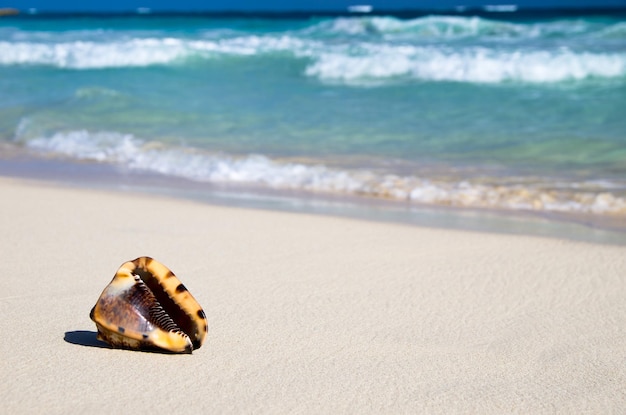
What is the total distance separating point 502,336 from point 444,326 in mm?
205

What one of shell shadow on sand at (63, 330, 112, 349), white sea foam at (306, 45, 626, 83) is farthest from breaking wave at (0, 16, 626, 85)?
shell shadow on sand at (63, 330, 112, 349)

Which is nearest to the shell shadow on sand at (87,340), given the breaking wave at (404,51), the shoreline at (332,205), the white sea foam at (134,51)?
the shoreline at (332,205)

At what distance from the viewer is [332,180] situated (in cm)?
576

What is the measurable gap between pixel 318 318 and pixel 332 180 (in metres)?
2.95

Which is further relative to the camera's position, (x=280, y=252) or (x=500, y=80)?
(x=500, y=80)

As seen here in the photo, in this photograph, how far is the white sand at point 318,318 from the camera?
2238 millimetres

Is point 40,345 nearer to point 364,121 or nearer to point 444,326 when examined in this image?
point 444,326

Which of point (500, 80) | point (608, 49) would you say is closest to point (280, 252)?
point (500, 80)

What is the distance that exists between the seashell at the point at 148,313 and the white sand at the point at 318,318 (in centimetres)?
6

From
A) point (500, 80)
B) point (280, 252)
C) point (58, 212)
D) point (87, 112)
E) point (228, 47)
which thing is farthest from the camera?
point (228, 47)

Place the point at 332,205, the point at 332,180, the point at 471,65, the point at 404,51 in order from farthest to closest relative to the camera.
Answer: the point at 404,51
the point at 471,65
the point at 332,180
the point at 332,205

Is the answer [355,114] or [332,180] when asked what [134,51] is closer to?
[355,114]

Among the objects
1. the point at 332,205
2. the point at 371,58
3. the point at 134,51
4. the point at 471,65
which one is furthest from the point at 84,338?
the point at 134,51

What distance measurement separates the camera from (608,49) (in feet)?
41.5
